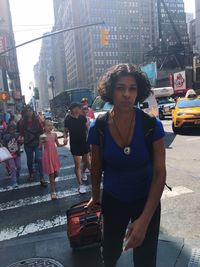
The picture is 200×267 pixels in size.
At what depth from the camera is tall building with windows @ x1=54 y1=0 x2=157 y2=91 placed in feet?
285

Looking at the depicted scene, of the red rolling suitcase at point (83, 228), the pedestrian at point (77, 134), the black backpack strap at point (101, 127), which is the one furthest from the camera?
the pedestrian at point (77, 134)

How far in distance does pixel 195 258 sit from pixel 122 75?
93.4 inches

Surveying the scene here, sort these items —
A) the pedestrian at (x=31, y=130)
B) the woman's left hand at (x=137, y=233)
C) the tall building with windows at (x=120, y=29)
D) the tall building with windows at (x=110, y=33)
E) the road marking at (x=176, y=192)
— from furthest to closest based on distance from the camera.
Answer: the tall building with windows at (x=110, y=33)
the tall building with windows at (x=120, y=29)
the pedestrian at (x=31, y=130)
the road marking at (x=176, y=192)
the woman's left hand at (x=137, y=233)

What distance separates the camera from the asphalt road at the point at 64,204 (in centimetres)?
491

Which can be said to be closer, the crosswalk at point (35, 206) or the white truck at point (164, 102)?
the crosswalk at point (35, 206)

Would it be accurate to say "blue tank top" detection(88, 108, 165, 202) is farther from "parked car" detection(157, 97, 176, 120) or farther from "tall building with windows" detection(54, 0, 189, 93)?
"tall building with windows" detection(54, 0, 189, 93)

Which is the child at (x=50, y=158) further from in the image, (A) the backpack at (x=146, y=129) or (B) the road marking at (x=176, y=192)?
(A) the backpack at (x=146, y=129)

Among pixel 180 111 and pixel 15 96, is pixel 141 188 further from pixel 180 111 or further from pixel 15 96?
pixel 15 96

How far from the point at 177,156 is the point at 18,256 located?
6.74 meters

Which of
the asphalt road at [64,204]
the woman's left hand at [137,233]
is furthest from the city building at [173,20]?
the woman's left hand at [137,233]

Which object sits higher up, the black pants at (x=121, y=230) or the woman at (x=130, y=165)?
the woman at (x=130, y=165)

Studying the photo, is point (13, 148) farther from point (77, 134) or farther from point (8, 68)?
point (8, 68)

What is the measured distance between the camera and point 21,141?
8.33 meters

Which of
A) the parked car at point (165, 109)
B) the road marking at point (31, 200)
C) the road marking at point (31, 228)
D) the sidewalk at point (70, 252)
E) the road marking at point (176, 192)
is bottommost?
the parked car at point (165, 109)
